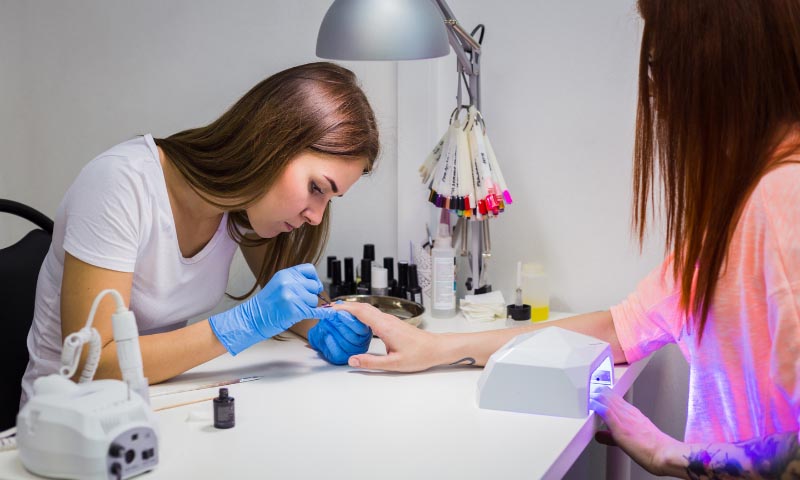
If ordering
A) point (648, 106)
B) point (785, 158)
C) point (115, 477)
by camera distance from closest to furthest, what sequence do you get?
point (115, 477) → point (785, 158) → point (648, 106)

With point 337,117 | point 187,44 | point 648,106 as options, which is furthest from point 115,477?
point 187,44

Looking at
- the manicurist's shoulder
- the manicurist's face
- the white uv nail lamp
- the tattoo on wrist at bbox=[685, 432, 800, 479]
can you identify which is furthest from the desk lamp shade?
the tattoo on wrist at bbox=[685, 432, 800, 479]

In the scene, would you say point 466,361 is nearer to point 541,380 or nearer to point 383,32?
point 541,380

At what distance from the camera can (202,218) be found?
168 cm

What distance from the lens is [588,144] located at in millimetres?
2102

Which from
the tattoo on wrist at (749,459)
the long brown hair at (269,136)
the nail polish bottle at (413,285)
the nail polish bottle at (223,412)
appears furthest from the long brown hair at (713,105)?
the nail polish bottle at (413,285)

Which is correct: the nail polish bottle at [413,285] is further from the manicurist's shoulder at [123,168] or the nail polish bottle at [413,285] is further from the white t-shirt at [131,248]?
the manicurist's shoulder at [123,168]

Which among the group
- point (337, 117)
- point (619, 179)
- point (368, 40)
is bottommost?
point (619, 179)

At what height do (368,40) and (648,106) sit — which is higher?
(368,40)

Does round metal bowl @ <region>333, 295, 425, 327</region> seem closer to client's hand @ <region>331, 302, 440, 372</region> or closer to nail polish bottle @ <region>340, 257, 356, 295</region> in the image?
nail polish bottle @ <region>340, 257, 356, 295</region>

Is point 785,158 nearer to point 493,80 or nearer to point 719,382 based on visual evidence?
point 719,382

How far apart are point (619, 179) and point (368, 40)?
76 cm

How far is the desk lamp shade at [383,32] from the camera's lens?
167cm

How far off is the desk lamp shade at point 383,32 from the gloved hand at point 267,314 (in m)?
0.48
